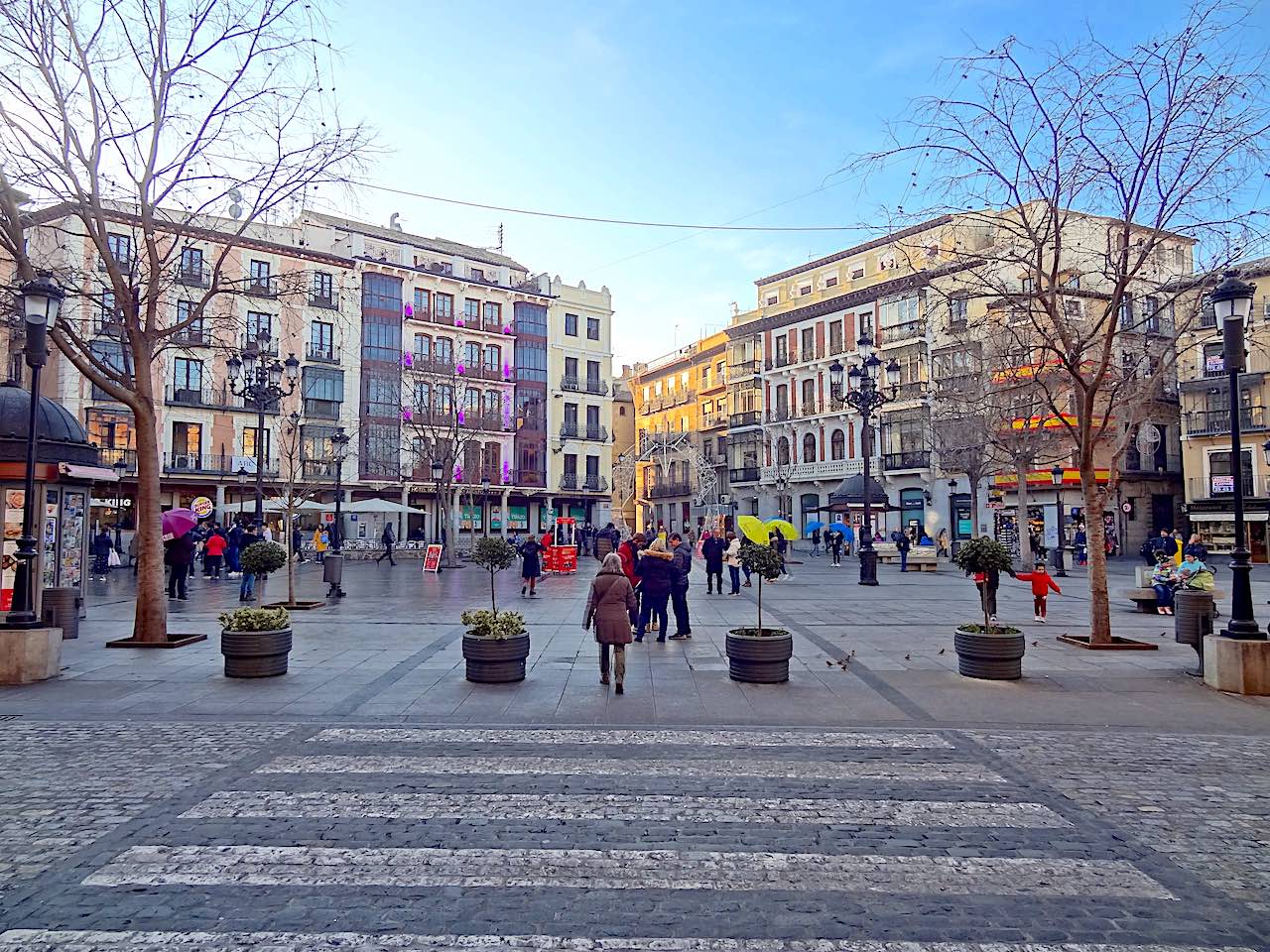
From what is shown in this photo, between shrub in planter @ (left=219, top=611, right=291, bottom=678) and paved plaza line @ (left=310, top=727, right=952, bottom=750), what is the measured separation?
2602 mm

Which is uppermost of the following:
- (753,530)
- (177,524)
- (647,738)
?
(177,524)

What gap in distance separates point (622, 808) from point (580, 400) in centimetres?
Answer: 5271

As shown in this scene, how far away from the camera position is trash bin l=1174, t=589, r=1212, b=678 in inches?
389

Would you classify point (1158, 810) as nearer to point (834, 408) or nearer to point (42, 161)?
point (42, 161)

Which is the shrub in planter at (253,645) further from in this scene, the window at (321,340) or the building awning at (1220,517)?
the window at (321,340)

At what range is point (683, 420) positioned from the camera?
6688 cm

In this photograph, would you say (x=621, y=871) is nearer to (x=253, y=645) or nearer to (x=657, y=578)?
(x=253, y=645)

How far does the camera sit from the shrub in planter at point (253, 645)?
29.8 feet

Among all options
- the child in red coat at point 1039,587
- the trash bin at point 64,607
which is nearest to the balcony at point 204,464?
the trash bin at point 64,607

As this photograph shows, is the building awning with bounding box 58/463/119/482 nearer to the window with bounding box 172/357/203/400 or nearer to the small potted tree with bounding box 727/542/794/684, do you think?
the small potted tree with bounding box 727/542/794/684

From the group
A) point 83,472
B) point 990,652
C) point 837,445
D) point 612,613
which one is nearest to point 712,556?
point 990,652

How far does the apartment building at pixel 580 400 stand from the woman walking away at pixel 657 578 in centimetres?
4363

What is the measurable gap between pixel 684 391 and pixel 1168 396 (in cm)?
3364

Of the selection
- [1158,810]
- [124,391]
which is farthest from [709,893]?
[124,391]
